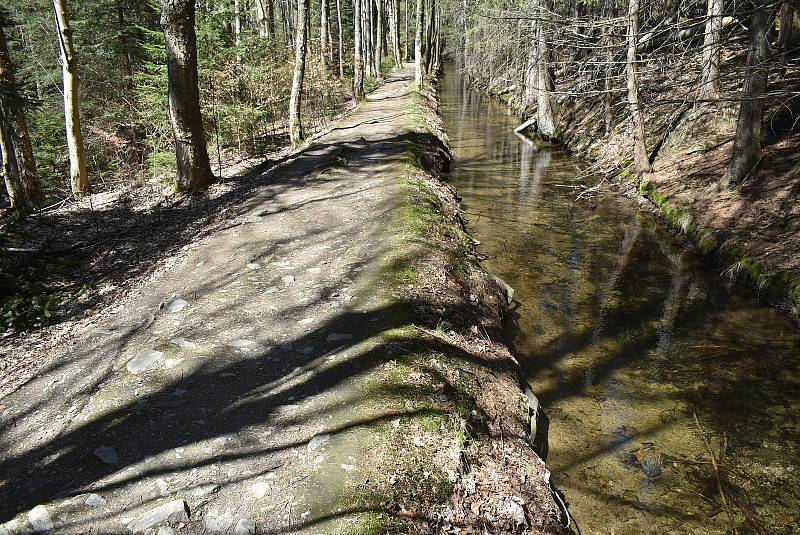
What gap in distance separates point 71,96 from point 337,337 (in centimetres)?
1053

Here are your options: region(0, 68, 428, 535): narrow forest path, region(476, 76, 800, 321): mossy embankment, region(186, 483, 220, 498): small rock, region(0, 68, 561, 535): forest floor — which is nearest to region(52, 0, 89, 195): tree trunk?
region(0, 68, 561, 535): forest floor

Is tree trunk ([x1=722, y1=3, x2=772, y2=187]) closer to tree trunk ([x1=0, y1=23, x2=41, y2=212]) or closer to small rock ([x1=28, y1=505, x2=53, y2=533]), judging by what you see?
small rock ([x1=28, y1=505, x2=53, y2=533])

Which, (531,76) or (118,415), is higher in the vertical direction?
(531,76)

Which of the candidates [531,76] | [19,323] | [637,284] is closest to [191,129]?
[19,323]

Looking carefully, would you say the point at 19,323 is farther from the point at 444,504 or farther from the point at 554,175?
the point at 554,175

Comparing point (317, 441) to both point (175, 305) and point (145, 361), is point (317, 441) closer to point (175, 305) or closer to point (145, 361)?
point (145, 361)

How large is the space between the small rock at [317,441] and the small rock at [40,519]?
1.64 meters

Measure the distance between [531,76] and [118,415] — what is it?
23247 mm

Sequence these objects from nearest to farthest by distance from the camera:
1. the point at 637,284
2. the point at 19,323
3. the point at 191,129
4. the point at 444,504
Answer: the point at 444,504 → the point at 19,323 → the point at 637,284 → the point at 191,129

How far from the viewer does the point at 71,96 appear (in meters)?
11.3

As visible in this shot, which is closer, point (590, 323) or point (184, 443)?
point (184, 443)

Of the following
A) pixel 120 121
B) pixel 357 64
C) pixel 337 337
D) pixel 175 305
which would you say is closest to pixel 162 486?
pixel 337 337

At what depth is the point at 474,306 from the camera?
21.3 feet

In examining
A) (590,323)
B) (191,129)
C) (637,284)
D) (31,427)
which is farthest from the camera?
(191,129)
